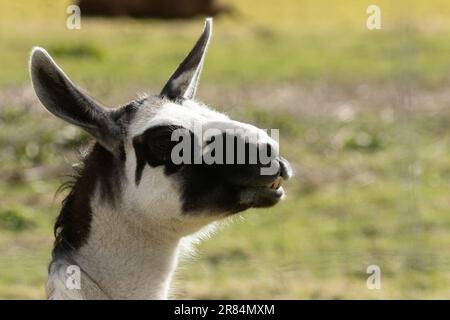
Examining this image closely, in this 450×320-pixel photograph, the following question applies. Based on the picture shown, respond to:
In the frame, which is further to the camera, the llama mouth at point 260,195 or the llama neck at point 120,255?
the llama neck at point 120,255

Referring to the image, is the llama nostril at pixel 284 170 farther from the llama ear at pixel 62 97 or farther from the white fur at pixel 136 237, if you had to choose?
the llama ear at pixel 62 97

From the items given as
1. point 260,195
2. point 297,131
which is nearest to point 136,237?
point 260,195

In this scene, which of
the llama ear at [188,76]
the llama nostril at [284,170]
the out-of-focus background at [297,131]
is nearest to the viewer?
the llama nostril at [284,170]

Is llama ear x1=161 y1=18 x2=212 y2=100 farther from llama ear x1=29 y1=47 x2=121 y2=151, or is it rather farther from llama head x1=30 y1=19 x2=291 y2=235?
llama ear x1=29 y1=47 x2=121 y2=151

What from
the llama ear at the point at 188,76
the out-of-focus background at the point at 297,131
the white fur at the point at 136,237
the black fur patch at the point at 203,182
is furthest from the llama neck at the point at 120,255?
the out-of-focus background at the point at 297,131

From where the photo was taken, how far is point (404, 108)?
790 inches

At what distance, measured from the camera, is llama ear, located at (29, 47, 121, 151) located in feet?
21.4

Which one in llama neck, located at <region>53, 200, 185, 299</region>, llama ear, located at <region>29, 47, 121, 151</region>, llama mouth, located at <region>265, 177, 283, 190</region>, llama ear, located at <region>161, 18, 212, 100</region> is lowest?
llama neck, located at <region>53, 200, 185, 299</region>

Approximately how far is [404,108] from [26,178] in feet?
20.1

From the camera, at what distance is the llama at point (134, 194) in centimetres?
643

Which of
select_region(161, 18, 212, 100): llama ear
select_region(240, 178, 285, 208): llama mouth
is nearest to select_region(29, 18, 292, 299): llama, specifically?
select_region(240, 178, 285, 208): llama mouth

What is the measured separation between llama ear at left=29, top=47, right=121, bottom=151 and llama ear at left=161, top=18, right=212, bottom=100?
527mm
